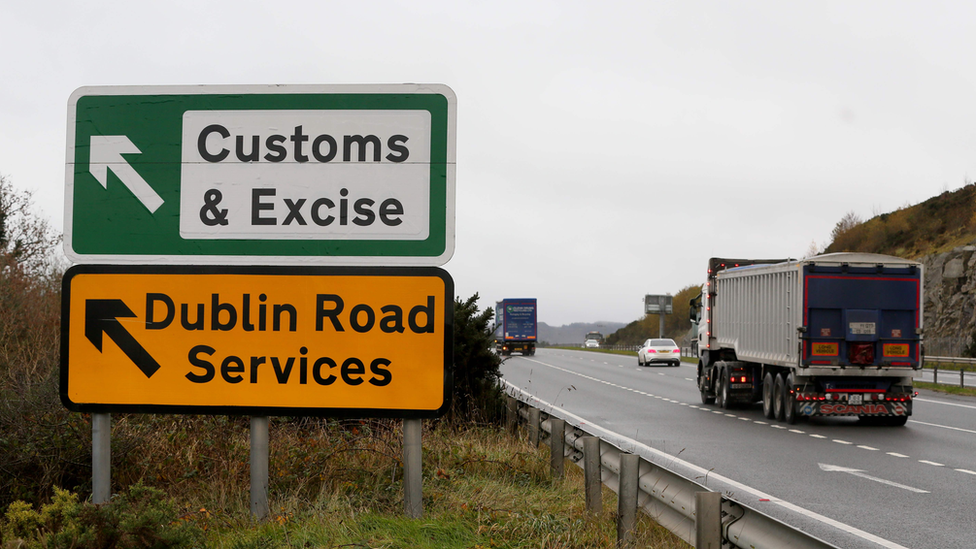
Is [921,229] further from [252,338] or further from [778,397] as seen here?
[252,338]

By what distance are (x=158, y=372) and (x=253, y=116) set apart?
1620mm

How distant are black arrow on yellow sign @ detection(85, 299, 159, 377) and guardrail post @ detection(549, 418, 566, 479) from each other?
427 centimetres

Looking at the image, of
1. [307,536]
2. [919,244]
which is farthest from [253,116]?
[919,244]

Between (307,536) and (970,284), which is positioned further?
(970,284)

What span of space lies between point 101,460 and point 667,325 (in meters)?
144

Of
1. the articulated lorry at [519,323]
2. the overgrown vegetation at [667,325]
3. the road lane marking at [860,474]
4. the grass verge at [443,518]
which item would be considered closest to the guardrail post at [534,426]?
the grass verge at [443,518]

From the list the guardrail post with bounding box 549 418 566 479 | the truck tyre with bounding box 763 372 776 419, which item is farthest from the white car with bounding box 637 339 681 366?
the guardrail post with bounding box 549 418 566 479

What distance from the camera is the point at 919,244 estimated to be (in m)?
69.8

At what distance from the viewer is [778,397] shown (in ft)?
62.8

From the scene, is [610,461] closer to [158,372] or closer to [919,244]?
[158,372]

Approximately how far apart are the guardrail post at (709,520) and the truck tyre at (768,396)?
15726 mm

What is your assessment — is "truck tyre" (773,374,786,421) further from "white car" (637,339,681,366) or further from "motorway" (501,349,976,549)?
"white car" (637,339,681,366)

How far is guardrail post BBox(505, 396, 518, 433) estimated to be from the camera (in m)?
11.6

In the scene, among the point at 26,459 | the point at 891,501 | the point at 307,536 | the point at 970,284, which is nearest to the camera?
Answer: the point at 307,536
